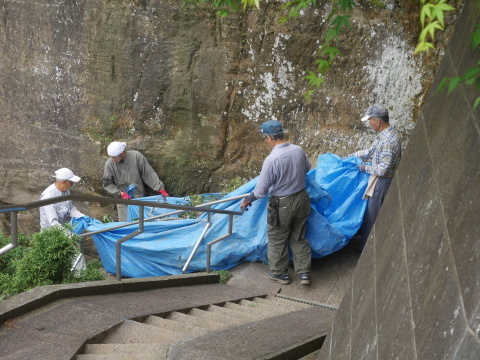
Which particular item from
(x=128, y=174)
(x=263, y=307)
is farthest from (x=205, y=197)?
(x=263, y=307)

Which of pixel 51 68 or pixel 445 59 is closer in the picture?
pixel 445 59

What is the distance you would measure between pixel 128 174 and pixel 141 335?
4.66 metres

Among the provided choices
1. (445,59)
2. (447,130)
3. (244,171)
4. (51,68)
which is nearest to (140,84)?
(51,68)

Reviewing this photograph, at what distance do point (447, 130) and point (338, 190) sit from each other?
424 centimetres

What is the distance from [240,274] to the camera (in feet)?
21.9

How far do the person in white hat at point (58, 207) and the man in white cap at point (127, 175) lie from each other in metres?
1.21

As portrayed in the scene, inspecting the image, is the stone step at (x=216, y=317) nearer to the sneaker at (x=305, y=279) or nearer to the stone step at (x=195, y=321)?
the stone step at (x=195, y=321)

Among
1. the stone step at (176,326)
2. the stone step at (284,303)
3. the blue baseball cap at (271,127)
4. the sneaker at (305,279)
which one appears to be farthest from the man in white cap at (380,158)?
the stone step at (176,326)

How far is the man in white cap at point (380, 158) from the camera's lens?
20.3 feet

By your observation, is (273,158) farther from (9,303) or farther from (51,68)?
(51,68)

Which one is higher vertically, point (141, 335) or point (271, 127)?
point (271, 127)

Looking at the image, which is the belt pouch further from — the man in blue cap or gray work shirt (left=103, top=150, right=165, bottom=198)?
gray work shirt (left=103, top=150, right=165, bottom=198)

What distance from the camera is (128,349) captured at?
3652 mm

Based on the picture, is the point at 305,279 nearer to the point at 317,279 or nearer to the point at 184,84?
the point at 317,279
